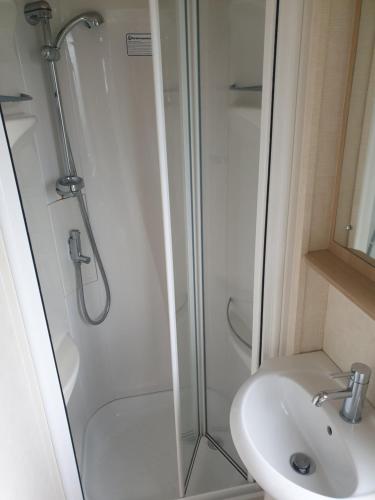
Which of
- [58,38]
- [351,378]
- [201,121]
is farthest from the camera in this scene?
[58,38]

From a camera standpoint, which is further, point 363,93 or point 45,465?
point 45,465

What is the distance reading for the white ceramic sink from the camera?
0.84m

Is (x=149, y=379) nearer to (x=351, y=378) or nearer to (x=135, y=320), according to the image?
(x=135, y=320)

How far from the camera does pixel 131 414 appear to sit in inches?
80.0

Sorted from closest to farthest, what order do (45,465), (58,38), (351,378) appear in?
(351,378) → (45,465) → (58,38)

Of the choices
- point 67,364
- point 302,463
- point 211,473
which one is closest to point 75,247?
point 67,364

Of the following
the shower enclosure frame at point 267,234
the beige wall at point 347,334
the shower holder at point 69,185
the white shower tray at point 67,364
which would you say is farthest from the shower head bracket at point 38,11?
the beige wall at point 347,334

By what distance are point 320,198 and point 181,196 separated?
1.49 feet

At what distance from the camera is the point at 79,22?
1.52 metres

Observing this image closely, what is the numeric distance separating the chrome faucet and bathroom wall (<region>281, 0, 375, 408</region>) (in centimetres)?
7

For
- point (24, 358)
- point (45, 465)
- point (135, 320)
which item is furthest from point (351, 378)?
point (135, 320)

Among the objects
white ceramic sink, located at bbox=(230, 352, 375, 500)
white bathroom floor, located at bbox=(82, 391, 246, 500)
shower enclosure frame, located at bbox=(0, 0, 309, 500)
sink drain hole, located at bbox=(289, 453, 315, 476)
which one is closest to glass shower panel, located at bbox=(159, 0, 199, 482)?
white bathroom floor, located at bbox=(82, 391, 246, 500)

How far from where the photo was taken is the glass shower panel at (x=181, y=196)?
109 centimetres

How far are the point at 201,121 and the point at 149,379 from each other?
1393 millimetres
